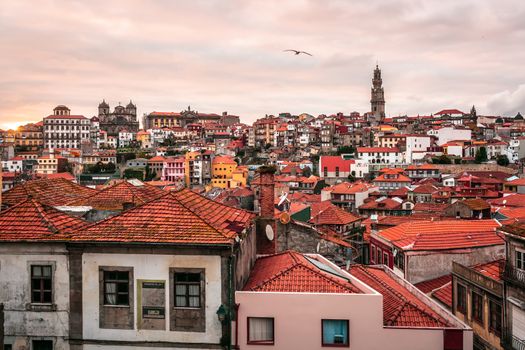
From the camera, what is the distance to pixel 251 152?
538 feet

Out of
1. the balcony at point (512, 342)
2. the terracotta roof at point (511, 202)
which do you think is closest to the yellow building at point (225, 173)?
the terracotta roof at point (511, 202)

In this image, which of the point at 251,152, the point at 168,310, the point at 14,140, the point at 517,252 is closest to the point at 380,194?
the point at 517,252

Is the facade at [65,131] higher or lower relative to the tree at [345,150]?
higher

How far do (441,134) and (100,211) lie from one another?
141m

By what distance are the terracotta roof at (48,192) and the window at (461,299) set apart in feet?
48.5

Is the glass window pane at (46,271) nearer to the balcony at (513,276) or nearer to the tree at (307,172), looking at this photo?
the balcony at (513,276)

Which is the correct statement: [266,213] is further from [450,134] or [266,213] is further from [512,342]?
[450,134]

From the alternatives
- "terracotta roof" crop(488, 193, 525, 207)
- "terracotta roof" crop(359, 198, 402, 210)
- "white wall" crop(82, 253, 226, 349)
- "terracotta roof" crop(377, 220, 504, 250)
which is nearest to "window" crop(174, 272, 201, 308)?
"white wall" crop(82, 253, 226, 349)

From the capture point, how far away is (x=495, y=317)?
719 inches

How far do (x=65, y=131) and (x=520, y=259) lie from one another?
589ft

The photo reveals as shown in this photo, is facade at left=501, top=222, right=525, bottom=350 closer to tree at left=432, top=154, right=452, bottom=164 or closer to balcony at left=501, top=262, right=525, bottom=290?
balcony at left=501, top=262, right=525, bottom=290

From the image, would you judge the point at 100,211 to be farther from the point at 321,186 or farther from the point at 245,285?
the point at 321,186

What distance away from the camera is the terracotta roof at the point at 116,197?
2017cm

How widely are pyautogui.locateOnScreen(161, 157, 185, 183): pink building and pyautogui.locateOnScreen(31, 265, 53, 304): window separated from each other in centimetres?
12109
